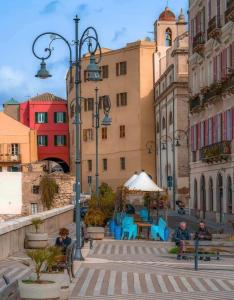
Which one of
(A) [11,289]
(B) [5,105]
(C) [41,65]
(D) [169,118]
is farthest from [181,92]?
(A) [11,289]

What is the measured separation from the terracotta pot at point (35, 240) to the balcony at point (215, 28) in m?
23.5

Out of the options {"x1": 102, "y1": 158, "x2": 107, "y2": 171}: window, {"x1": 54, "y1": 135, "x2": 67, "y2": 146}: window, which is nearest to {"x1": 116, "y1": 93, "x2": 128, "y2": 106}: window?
{"x1": 102, "y1": 158, "x2": 107, "y2": 171}: window

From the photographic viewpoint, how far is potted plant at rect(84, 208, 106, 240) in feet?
101

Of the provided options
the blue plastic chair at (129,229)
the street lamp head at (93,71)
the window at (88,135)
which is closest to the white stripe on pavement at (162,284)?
the street lamp head at (93,71)

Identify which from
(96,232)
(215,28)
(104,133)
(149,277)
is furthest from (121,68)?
(149,277)

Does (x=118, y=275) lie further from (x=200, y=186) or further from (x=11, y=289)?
(x=200, y=186)

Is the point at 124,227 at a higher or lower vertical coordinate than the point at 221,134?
lower

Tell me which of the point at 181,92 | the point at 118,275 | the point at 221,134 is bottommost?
the point at 118,275

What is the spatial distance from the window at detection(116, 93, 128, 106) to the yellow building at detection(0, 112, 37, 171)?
37.5 ft

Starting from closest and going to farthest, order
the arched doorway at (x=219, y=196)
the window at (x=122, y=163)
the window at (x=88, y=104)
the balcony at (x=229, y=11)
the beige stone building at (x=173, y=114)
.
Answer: the balcony at (x=229, y=11) < the arched doorway at (x=219, y=196) < the beige stone building at (x=173, y=114) < the window at (x=122, y=163) < the window at (x=88, y=104)

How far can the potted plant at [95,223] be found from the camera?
3073 cm

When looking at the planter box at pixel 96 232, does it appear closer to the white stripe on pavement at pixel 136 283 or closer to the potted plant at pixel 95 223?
the potted plant at pixel 95 223

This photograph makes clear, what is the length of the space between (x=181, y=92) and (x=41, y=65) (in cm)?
4521

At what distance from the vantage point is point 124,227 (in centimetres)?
3203
